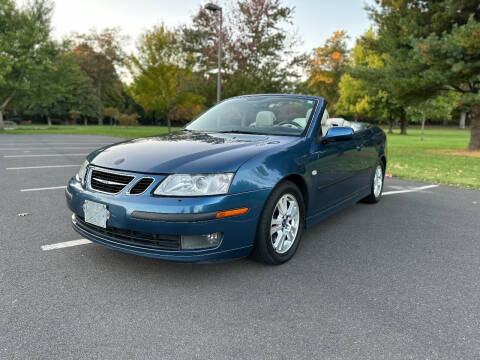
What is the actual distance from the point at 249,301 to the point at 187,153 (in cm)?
122

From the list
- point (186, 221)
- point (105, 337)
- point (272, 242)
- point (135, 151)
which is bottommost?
point (105, 337)

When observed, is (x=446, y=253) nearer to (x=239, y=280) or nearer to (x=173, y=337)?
(x=239, y=280)

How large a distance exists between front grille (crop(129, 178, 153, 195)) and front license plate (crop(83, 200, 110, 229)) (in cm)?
25

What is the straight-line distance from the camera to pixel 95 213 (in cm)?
276

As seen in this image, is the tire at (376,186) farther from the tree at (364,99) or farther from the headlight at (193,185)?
the tree at (364,99)

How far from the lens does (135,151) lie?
3.08 meters

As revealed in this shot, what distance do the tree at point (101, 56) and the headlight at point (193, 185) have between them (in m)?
51.8

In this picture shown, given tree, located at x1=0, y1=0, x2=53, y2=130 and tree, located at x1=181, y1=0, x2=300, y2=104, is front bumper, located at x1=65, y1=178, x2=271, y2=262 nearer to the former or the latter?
tree, located at x1=181, y1=0, x2=300, y2=104

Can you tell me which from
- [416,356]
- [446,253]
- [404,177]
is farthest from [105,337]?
[404,177]

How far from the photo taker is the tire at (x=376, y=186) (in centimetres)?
530

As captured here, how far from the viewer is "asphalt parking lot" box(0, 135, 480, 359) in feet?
6.61

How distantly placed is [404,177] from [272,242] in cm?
637

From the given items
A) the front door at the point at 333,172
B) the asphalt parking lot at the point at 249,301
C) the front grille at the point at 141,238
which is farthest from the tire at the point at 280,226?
the front grille at the point at 141,238

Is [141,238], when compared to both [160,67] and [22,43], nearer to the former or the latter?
[160,67]
